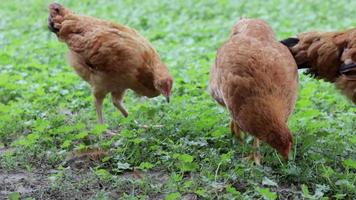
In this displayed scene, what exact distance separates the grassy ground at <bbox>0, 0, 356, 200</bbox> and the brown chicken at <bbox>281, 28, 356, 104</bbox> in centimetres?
42

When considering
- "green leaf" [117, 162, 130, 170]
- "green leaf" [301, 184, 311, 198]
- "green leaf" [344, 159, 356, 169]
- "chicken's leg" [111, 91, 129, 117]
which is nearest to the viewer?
"green leaf" [301, 184, 311, 198]

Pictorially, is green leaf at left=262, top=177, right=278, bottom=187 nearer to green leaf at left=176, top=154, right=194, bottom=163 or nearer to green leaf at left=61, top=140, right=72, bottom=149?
green leaf at left=176, top=154, right=194, bottom=163

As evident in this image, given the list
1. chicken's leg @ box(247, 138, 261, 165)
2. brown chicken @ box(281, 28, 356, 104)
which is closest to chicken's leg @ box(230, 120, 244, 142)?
chicken's leg @ box(247, 138, 261, 165)

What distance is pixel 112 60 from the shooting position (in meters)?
7.02

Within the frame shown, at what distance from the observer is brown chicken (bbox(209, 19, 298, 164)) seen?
5.31 metres

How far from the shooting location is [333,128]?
6867 millimetres

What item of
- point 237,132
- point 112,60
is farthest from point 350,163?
point 112,60

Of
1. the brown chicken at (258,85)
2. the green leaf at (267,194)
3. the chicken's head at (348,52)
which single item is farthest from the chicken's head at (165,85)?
the green leaf at (267,194)

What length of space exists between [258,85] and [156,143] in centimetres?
125

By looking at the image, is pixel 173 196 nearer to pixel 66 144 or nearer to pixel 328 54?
pixel 66 144

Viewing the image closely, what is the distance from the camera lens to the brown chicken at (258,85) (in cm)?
531

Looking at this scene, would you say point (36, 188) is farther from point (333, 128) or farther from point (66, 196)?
point (333, 128)

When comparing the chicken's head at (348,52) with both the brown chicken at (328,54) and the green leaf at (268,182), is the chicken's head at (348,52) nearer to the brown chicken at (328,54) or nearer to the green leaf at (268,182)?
the brown chicken at (328,54)

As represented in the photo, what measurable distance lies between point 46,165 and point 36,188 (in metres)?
0.60
